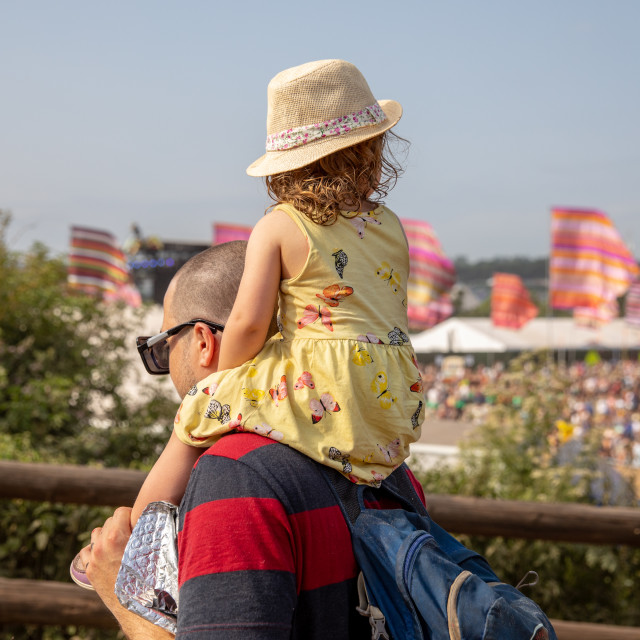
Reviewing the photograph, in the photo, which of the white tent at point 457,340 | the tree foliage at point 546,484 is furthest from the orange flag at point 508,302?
the tree foliage at point 546,484

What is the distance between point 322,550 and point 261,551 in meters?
0.12

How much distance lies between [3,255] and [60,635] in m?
3.92

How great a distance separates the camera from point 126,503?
367 centimetres

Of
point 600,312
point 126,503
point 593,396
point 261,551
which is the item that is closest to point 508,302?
point 593,396

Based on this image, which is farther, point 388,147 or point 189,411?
point 388,147

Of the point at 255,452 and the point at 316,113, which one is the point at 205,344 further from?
the point at 316,113

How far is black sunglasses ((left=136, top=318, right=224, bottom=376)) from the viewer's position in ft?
5.18

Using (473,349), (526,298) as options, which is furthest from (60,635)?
(473,349)

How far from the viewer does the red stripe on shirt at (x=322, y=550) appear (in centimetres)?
124

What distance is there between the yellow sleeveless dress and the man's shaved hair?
0.55ft

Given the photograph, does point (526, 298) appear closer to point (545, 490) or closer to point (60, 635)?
point (545, 490)

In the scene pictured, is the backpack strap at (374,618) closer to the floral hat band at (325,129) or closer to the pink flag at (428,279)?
the floral hat band at (325,129)

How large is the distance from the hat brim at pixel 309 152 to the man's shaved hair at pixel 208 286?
0.21 meters

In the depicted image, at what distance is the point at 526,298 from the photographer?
85.5 ft
